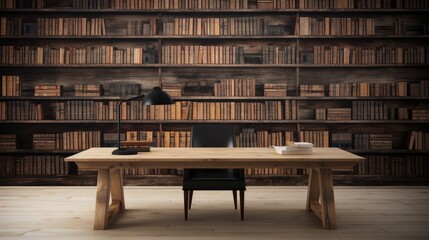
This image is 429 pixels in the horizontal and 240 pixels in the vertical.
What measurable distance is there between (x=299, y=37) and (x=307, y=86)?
612mm

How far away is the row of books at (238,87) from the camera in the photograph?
577 centimetres

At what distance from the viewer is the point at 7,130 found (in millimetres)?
6066

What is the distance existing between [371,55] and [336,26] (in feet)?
1.85

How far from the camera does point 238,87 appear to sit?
18.9ft

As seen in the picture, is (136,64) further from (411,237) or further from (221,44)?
(411,237)

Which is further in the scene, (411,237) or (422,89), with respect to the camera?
(422,89)

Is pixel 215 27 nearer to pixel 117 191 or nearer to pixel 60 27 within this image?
pixel 60 27

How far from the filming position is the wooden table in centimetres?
354

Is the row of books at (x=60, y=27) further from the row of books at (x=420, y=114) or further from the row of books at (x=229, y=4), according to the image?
the row of books at (x=420, y=114)

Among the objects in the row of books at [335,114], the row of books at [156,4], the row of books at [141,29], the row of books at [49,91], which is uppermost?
the row of books at [156,4]

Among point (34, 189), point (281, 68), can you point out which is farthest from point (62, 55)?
point (281, 68)

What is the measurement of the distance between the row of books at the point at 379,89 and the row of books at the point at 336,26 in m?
0.64

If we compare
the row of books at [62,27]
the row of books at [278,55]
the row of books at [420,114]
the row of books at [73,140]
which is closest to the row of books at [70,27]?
the row of books at [62,27]

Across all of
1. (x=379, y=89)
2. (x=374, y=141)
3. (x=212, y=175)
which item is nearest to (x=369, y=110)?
(x=379, y=89)
